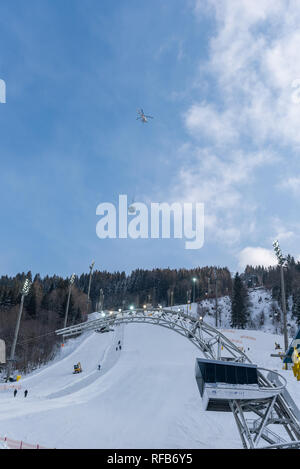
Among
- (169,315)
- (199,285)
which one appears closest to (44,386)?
(169,315)

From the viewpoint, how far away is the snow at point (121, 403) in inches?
893

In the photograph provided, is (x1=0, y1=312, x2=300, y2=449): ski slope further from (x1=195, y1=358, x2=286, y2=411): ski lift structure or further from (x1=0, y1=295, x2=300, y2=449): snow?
(x1=195, y1=358, x2=286, y2=411): ski lift structure

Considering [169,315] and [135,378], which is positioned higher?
[169,315]

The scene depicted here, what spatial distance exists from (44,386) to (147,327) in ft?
122

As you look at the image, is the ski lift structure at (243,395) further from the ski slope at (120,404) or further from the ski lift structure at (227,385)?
the ski slope at (120,404)

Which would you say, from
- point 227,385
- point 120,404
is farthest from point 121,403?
point 227,385

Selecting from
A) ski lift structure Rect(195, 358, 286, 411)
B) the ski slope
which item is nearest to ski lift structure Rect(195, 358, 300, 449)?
ski lift structure Rect(195, 358, 286, 411)

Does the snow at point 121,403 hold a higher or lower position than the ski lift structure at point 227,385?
lower

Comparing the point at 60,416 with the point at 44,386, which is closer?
the point at 60,416

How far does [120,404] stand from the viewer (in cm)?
3058

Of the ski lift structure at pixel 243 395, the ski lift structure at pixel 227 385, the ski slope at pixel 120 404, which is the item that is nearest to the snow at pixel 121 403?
the ski slope at pixel 120 404
